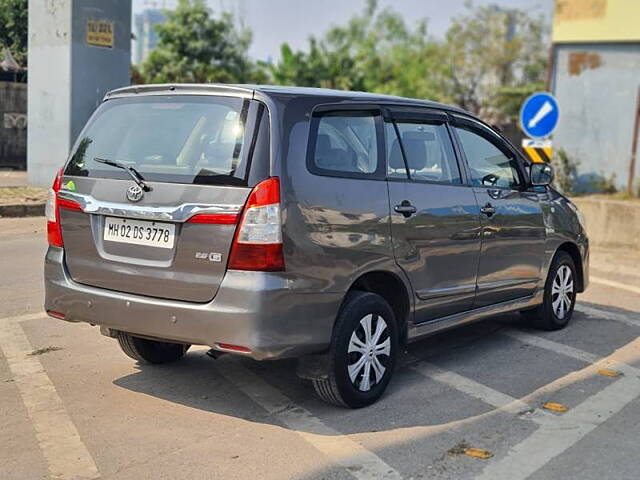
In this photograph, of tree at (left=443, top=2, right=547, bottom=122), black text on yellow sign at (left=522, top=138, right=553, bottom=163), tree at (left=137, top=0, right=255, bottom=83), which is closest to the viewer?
black text on yellow sign at (left=522, top=138, right=553, bottom=163)

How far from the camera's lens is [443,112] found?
19.1 feet

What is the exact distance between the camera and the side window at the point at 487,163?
5.96 metres

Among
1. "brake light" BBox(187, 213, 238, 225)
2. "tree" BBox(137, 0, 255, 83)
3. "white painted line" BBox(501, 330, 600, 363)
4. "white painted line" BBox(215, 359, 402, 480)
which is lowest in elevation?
"white painted line" BBox(215, 359, 402, 480)

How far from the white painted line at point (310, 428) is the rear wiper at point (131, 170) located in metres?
1.45

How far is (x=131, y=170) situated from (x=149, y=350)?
4.73 feet

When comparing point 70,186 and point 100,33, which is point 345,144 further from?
point 100,33

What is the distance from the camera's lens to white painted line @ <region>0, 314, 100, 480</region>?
3951 millimetres

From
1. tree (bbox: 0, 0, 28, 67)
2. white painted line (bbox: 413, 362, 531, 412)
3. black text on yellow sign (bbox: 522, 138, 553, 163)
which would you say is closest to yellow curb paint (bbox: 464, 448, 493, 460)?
white painted line (bbox: 413, 362, 531, 412)

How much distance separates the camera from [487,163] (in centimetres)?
620

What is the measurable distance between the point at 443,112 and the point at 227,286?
231cm

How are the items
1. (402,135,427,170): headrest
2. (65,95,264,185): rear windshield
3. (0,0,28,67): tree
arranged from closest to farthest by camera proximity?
(65,95,264,185): rear windshield → (402,135,427,170): headrest → (0,0,28,67): tree

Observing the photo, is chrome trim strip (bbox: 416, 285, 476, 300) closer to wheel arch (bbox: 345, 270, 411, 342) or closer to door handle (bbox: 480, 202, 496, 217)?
wheel arch (bbox: 345, 270, 411, 342)

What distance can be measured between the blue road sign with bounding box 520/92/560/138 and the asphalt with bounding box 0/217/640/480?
20.8 ft

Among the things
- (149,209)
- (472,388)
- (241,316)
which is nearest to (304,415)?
(241,316)
